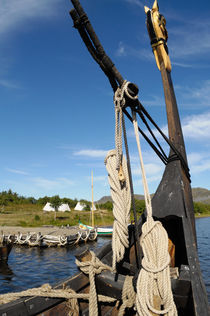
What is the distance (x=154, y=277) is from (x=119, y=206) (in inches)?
33.1

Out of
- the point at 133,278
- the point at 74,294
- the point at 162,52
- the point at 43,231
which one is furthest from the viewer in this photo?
the point at 43,231

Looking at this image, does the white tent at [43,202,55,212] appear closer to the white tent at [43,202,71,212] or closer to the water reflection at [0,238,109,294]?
the white tent at [43,202,71,212]

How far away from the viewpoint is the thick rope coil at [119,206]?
2723 millimetres

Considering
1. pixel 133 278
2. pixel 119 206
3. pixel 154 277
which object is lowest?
pixel 133 278

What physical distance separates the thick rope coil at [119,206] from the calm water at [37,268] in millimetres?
10695

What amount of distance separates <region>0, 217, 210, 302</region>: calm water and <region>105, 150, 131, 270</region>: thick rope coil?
10695 mm

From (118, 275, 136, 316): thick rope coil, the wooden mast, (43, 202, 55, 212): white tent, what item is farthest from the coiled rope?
(43, 202, 55, 212): white tent

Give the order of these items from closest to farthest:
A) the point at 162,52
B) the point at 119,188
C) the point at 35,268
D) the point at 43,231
A: the point at 119,188
the point at 162,52
the point at 35,268
the point at 43,231

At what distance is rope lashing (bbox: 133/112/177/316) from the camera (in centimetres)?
233

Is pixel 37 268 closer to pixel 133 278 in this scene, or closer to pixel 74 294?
pixel 74 294

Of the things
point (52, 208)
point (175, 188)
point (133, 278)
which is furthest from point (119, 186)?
point (52, 208)

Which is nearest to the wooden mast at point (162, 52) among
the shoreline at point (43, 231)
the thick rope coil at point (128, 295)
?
the thick rope coil at point (128, 295)

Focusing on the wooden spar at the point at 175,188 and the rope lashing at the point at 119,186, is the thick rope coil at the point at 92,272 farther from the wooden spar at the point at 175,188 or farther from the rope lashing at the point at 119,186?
the wooden spar at the point at 175,188

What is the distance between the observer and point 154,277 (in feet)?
8.02
